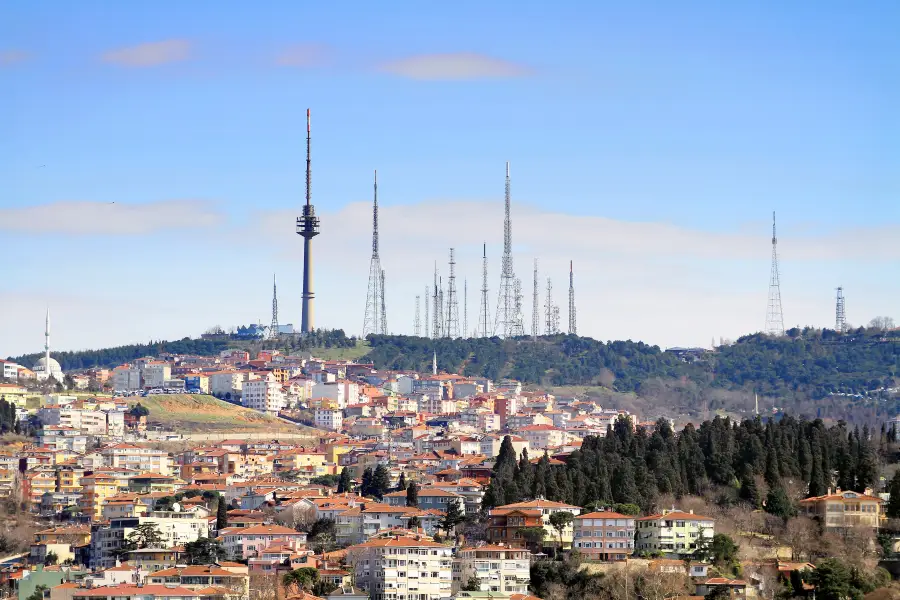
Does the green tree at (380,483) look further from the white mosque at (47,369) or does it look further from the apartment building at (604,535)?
the white mosque at (47,369)

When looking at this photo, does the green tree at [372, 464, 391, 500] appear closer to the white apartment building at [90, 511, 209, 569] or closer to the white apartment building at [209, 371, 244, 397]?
the white apartment building at [90, 511, 209, 569]

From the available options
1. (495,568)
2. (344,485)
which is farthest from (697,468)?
(344,485)

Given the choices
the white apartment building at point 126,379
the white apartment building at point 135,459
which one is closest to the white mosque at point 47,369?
the white apartment building at point 126,379

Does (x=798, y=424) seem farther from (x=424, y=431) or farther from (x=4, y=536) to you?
(x=424, y=431)

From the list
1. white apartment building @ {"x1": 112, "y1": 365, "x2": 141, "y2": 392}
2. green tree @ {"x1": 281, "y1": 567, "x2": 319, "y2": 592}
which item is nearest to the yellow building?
green tree @ {"x1": 281, "y1": 567, "x2": 319, "y2": 592}

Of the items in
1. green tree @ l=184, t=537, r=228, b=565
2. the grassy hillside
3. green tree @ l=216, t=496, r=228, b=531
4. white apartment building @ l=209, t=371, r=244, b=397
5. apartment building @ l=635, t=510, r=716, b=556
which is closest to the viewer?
apartment building @ l=635, t=510, r=716, b=556
